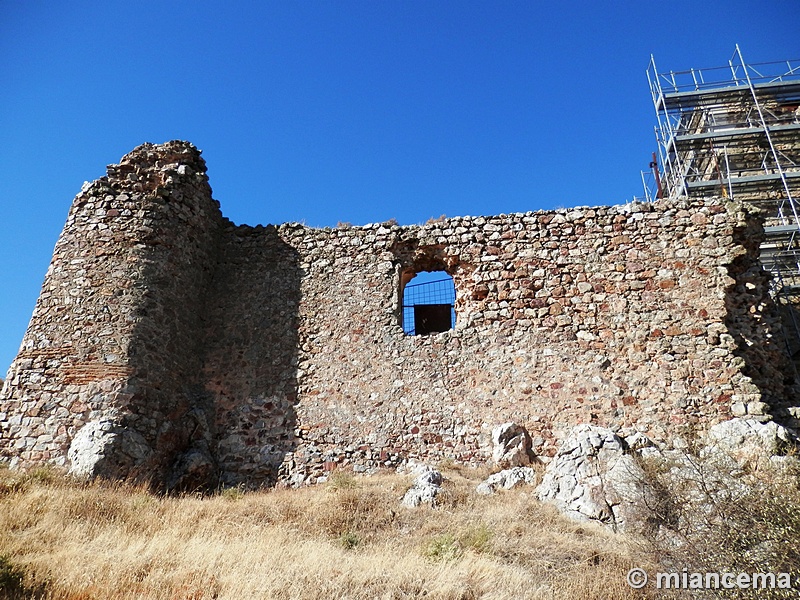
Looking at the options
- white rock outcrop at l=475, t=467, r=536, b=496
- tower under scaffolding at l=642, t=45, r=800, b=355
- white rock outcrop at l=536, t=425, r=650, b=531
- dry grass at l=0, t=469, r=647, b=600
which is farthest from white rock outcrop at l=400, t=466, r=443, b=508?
tower under scaffolding at l=642, t=45, r=800, b=355

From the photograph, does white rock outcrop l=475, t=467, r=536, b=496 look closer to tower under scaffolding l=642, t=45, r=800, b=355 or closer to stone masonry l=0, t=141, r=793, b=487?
stone masonry l=0, t=141, r=793, b=487

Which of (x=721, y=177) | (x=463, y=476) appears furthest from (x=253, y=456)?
(x=721, y=177)

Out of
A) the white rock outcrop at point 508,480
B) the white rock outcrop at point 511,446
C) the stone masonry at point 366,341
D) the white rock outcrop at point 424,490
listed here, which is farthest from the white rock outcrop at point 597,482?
the white rock outcrop at point 424,490

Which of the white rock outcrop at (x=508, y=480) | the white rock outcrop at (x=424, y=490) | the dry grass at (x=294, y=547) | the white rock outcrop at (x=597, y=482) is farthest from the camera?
the white rock outcrop at (x=508, y=480)

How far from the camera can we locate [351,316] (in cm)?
973

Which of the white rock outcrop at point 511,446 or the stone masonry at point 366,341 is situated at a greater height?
the stone masonry at point 366,341

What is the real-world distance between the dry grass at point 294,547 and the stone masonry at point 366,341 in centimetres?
147

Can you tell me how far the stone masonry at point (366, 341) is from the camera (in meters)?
8.05

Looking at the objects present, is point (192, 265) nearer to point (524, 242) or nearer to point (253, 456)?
point (253, 456)

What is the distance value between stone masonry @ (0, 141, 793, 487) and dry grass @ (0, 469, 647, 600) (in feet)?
4.84

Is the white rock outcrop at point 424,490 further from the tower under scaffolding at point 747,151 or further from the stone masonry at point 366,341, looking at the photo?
the tower under scaffolding at point 747,151

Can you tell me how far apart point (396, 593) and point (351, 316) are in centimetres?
590

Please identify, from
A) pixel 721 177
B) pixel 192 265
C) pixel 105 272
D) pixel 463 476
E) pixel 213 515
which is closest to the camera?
pixel 213 515

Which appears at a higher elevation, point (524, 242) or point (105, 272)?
point (524, 242)
